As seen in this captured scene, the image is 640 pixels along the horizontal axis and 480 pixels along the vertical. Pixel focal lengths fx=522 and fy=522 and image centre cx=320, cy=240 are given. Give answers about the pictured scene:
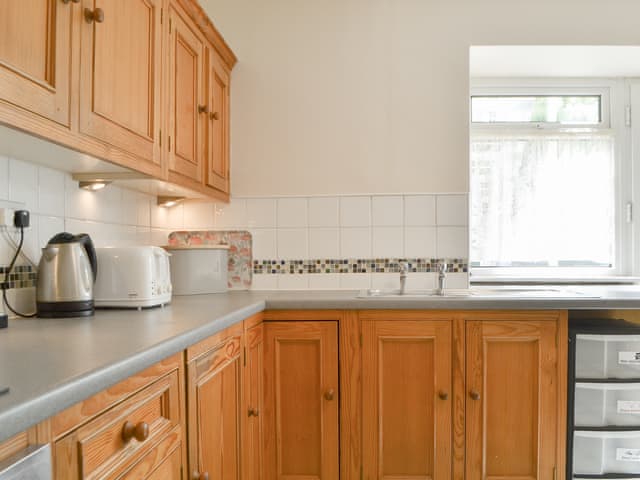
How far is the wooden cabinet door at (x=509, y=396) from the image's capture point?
6.72 feet

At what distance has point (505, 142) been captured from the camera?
294cm

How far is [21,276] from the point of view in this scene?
61.7 inches

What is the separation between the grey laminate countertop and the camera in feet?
2.45

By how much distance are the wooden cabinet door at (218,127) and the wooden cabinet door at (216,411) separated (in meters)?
0.94

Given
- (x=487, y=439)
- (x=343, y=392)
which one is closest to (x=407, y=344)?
(x=343, y=392)

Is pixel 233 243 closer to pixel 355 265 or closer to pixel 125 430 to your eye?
pixel 355 265

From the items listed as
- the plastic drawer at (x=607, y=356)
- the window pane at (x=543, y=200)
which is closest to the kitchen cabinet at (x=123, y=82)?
the window pane at (x=543, y=200)

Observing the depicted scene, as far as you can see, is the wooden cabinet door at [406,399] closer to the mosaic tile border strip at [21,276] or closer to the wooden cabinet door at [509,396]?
the wooden cabinet door at [509,396]

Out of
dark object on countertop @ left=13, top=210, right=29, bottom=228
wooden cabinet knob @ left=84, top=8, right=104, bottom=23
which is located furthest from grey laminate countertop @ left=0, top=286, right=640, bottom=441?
wooden cabinet knob @ left=84, top=8, right=104, bottom=23

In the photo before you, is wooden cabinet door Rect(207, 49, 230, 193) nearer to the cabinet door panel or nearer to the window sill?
the cabinet door panel

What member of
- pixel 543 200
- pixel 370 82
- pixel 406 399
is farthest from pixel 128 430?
pixel 543 200

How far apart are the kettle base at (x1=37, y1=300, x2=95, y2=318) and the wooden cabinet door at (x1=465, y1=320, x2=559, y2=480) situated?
1.41 metres

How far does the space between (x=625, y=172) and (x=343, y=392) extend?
2.08m

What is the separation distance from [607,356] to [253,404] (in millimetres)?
1381
